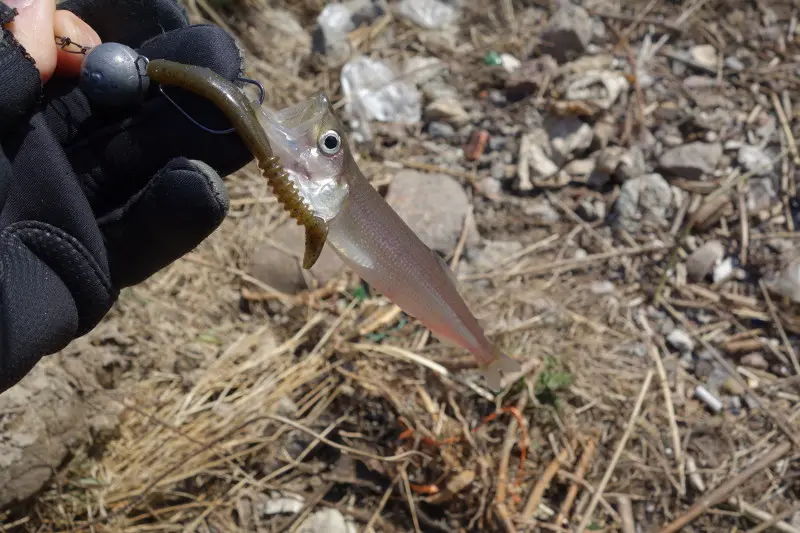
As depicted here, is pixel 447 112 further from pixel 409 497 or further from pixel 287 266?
pixel 409 497

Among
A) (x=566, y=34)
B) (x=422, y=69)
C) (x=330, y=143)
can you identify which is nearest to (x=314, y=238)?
(x=330, y=143)

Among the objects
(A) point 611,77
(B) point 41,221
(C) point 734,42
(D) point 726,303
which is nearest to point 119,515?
(B) point 41,221

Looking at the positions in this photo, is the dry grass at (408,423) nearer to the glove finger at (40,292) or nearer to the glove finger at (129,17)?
the glove finger at (40,292)

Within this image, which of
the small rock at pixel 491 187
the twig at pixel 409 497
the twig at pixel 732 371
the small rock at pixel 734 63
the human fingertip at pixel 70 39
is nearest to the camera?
the human fingertip at pixel 70 39

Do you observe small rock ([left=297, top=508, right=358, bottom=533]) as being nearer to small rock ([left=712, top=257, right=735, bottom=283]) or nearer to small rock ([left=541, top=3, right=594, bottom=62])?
small rock ([left=712, top=257, right=735, bottom=283])

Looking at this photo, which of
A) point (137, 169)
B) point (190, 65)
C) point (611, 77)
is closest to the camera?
point (190, 65)

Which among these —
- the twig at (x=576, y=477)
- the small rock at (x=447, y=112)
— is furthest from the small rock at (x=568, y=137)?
the twig at (x=576, y=477)

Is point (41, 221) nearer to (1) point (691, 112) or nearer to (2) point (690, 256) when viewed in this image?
(2) point (690, 256)
